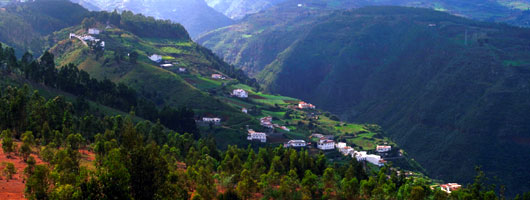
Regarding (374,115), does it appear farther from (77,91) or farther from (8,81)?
(8,81)

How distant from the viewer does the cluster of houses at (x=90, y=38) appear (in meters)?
146

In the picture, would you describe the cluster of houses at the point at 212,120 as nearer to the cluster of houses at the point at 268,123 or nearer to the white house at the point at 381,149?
the cluster of houses at the point at 268,123

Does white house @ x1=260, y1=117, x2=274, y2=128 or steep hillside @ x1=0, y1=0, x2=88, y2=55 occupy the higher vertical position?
steep hillside @ x1=0, y1=0, x2=88, y2=55

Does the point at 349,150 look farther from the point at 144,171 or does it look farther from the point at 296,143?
the point at 144,171

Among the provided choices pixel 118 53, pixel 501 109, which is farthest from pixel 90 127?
pixel 501 109

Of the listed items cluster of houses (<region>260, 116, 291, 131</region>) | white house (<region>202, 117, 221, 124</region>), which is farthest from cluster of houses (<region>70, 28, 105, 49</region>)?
cluster of houses (<region>260, 116, 291, 131</region>)

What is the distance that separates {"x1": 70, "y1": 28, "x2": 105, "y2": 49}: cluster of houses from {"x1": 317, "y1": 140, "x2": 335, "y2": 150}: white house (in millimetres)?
72052

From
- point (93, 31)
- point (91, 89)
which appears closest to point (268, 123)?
point (91, 89)

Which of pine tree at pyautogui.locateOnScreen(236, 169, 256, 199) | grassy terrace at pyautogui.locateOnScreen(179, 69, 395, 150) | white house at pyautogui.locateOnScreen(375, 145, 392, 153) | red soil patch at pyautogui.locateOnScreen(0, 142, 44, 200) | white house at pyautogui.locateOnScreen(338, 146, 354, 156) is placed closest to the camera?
red soil patch at pyautogui.locateOnScreen(0, 142, 44, 200)

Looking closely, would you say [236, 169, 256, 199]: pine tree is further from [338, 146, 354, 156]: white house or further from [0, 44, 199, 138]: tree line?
[338, 146, 354, 156]: white house

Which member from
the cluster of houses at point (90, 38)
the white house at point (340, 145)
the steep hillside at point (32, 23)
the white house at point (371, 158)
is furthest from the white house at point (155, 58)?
the white house at point (371, 158)

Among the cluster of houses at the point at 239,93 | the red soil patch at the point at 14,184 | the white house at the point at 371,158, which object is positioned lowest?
the white house at the point at 371,158

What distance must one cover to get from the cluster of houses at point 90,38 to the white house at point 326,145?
72.1m

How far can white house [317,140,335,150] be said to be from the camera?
114062 mm
